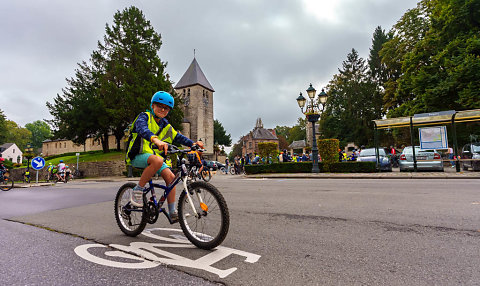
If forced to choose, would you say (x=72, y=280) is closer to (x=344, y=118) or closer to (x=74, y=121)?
(x=74, y=121)

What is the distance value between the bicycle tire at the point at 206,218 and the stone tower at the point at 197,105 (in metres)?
53.6

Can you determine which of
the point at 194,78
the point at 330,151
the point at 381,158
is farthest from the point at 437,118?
the point at 194,78

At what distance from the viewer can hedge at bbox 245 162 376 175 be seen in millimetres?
16016

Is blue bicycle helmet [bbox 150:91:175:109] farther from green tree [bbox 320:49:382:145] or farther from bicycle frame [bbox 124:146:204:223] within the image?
green tree [bbox 320:49:382:145]

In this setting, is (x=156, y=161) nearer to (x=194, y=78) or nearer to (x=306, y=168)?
(x=306, y=168)

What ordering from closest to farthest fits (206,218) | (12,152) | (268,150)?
(206,218) → (268,150) → (12,152)

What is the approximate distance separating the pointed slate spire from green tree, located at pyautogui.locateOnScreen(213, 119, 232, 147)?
2197 cm

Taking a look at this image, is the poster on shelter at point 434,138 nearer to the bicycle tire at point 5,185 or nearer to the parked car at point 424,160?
the parked car at point 424,160

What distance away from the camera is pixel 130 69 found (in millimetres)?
34219

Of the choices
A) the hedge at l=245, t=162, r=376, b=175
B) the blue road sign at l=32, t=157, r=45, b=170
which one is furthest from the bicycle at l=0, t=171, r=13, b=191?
the hedge at l=245, t=162, r=376, b=175

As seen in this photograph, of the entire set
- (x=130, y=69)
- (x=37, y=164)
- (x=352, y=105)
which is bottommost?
(x=37, y=164)

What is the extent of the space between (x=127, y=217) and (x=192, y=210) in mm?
1266

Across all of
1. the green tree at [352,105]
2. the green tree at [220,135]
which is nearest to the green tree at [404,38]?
the green tree at [352,105]

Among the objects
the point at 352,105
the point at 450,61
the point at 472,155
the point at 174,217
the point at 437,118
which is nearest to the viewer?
the point at 174,217
